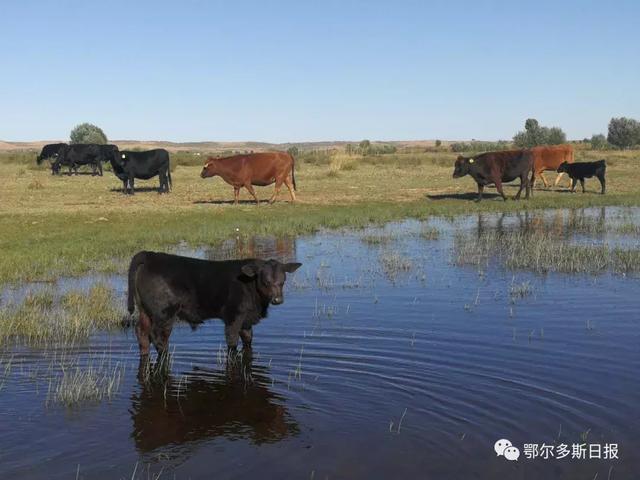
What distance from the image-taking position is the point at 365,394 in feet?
22.5

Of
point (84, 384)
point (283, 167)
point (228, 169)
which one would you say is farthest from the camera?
point (228, 169)

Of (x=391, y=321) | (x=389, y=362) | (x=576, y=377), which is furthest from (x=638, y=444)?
(x=391, y=321)

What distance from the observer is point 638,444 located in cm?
559

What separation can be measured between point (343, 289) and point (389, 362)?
3908mm

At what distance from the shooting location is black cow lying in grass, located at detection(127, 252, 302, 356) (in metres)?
7.82

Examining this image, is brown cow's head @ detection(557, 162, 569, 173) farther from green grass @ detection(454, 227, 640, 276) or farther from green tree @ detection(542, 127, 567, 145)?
green tree @ detection(542, 127, 567, 145)

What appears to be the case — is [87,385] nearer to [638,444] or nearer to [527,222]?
[638,444]

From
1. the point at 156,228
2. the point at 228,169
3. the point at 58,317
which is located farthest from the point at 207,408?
the point at 228,169

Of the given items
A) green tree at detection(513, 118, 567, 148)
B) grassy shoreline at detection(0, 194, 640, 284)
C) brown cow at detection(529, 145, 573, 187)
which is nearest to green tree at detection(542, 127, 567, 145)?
green tree at detection(513, 118, 567, 148)

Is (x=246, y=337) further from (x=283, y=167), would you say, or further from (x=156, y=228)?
(x=283, y=167)

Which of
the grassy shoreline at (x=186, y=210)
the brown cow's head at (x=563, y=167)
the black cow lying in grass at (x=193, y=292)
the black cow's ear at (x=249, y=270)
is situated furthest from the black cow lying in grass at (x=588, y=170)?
the black cow's ear at (x=249, y=270)

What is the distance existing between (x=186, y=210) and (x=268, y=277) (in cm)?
1477

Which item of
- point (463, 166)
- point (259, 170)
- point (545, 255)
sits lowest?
point (545, 255)

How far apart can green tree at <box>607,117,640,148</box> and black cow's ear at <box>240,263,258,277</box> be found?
80.0 meters
